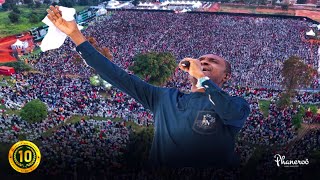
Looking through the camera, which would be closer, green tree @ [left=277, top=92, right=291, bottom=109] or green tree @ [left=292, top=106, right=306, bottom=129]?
green tree @ [left=292, top=106, right=306, bottom=129]

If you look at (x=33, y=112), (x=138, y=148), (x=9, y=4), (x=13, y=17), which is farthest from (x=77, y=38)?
(x=9, y=4)

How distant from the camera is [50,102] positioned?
6715 mm

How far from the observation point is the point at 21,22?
29.1ft

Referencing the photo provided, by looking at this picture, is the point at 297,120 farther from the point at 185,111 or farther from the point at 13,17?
the point at 13,17

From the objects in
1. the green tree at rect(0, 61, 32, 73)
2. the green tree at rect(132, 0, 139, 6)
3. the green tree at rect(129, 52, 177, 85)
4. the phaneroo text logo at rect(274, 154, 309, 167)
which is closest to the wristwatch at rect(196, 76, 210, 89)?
the phaneroo text logo at rect(274, 154, 309, 167)

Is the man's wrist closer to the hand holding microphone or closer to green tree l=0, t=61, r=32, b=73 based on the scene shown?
the hand holding microphone

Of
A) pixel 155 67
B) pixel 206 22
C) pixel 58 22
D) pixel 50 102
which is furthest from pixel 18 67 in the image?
pixel 58 22

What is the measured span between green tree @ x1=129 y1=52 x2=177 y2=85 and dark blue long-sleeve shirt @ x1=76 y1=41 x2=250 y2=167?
625 centimetres

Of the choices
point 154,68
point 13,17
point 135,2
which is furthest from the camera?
point 135,2

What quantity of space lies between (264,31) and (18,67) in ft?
22.7

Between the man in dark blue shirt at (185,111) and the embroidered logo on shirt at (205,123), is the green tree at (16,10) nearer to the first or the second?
the man in dark blue shirt at (185,111)

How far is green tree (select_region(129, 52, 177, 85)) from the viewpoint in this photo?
767 centimetres

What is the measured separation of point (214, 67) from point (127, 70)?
6794 millimetres

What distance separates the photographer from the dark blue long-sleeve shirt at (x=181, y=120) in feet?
4.11
